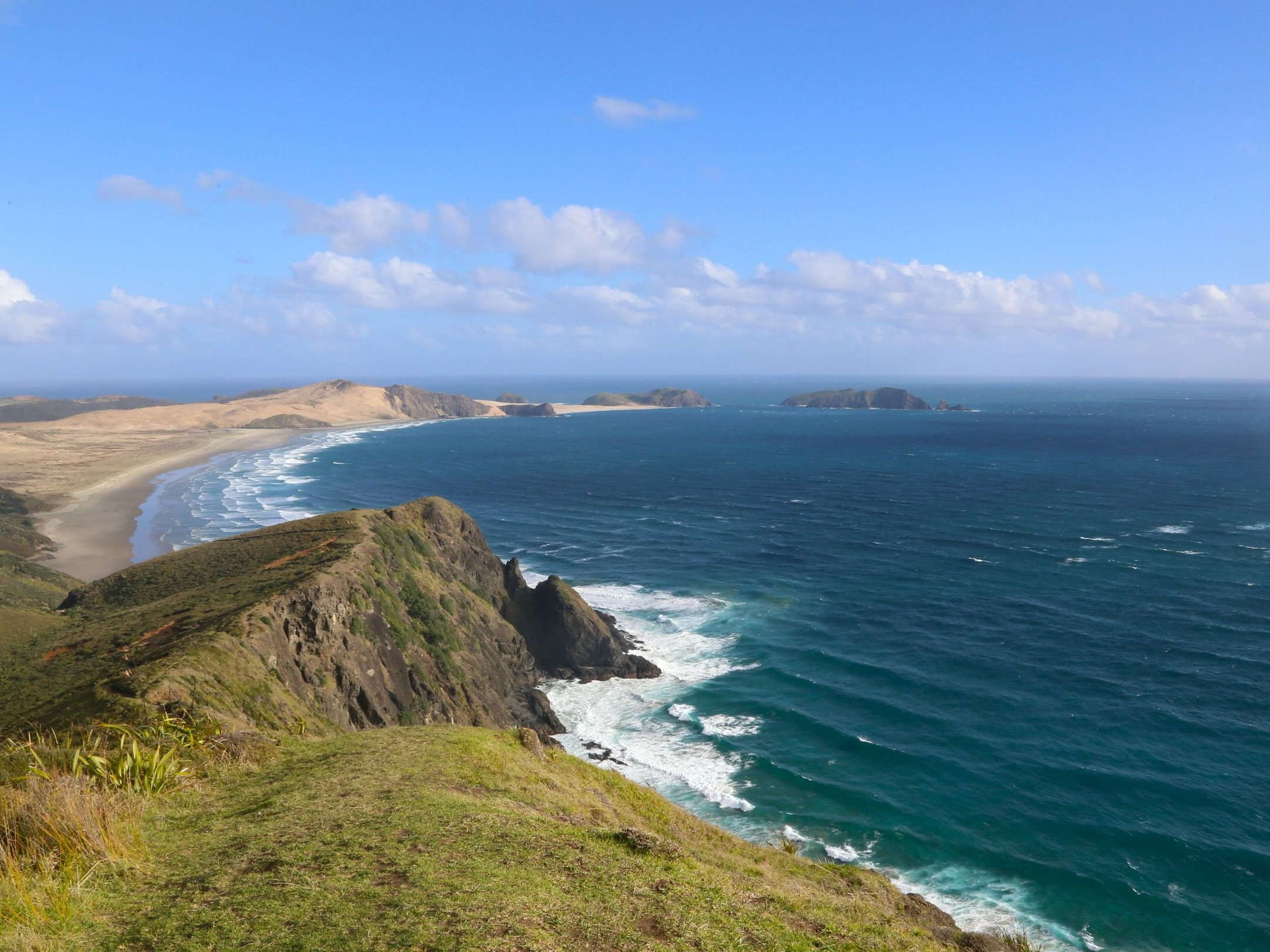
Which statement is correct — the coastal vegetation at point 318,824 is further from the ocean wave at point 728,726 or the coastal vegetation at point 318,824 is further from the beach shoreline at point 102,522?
the beach shoreline at point 102,522

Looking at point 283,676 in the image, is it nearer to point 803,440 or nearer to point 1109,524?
point 1109,524

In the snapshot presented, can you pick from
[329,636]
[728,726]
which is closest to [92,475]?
[329,636]

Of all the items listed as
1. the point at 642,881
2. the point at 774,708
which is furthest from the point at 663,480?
the point at 642,881

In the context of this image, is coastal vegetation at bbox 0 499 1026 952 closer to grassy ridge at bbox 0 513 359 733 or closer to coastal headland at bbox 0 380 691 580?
grassy ridge at bbox 0 513 359 733

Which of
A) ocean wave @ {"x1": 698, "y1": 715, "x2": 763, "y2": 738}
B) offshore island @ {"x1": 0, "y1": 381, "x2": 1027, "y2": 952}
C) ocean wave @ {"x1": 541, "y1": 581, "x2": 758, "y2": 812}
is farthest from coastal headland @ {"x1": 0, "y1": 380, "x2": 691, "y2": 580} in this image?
ocean wave @ {"x1": 698, "y1": 715, "x2": 763, "y2": 738}

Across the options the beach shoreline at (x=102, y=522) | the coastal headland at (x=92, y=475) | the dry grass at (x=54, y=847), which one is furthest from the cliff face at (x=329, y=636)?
the coastal headland at (x=92, y=475)
